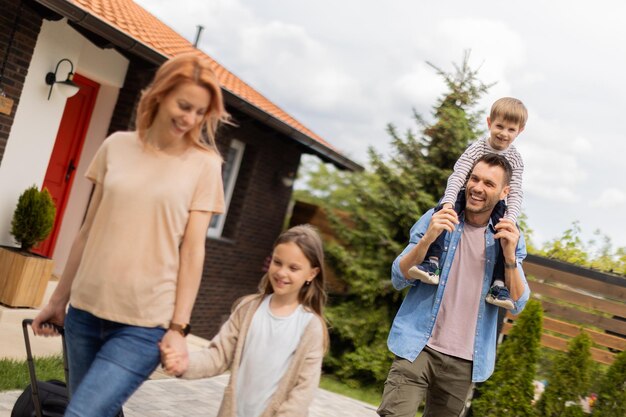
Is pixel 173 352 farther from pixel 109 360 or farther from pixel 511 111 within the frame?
pixel 511 111

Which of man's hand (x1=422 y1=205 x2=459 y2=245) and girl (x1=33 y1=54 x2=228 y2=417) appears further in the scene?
man's hand (x1=422 y1=205 x2=459 y2=245)

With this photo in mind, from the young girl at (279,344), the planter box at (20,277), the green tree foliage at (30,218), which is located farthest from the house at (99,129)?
the young girl at (279,344)

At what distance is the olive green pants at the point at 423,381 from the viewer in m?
3.73

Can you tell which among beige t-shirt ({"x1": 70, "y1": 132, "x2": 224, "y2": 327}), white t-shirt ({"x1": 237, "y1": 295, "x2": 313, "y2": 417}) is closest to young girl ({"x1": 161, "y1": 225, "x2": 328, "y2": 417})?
white t-shirt ({"x1": 237, "y1": 295, "x2": 313, "y2": 417})

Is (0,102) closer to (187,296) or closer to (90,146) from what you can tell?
(90,146)

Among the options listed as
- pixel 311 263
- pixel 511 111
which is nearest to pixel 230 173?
pixel 511 111

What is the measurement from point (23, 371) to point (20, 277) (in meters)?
2.24

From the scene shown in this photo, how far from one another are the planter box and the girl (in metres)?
5.38

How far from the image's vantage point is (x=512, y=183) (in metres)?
4.34

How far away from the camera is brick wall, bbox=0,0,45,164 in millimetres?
7672

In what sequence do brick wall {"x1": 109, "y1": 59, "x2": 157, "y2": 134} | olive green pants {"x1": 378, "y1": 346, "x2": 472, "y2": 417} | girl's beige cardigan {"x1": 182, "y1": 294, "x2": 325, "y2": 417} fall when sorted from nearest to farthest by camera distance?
girl's beige cardigan {"x1": 182, "y1": 294, "x2": 325, "y2": 417}, olive green pants {"x1": 378, "y1": 346, "x2": 472, "y2": 417}, brick wall {"x1": 109, "y1": 59, "x2": 157, "y2": 134}

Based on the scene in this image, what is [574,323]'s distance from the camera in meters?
8.26

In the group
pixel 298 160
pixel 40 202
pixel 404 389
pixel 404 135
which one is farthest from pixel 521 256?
pixel 298 160

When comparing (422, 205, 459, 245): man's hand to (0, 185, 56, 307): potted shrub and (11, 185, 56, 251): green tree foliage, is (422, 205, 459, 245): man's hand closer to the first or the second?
(0, 185, 56, 307): potted shrub
